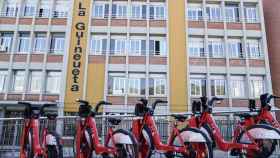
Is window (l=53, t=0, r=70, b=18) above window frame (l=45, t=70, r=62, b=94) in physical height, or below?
above

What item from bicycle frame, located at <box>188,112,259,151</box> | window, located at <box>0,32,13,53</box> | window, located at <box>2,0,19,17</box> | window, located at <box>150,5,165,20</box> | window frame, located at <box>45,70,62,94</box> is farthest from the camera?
window, located at <box>150,5,165,20</box>

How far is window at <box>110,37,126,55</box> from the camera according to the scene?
24766 millimetres

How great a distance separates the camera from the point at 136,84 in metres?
23.9

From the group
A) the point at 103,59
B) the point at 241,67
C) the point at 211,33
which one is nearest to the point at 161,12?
the point at 211,33

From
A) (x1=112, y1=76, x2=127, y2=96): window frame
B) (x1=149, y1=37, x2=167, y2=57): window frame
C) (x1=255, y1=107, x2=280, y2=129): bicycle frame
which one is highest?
(x1=149, y1=37, x2=167, y2=57): window frame

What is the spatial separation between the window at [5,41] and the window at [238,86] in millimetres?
20348

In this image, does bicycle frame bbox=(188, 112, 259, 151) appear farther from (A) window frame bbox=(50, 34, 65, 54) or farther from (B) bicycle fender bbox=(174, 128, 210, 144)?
(A) window frame bbox=(50, 34, 65, 54)

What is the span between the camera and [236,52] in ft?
82.8

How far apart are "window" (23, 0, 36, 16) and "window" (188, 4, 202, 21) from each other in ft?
48.4

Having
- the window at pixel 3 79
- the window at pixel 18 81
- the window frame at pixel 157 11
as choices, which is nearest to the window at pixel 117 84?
the window frame at pixel 157 11

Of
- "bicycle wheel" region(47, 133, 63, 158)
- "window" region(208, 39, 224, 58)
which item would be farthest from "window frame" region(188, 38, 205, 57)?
"bicycle wheel" region(47, 133, 63, 158)

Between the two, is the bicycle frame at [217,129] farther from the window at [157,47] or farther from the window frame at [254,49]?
the window frame at [254,49]

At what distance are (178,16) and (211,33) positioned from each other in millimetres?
3426

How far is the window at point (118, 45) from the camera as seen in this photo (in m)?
24.8
